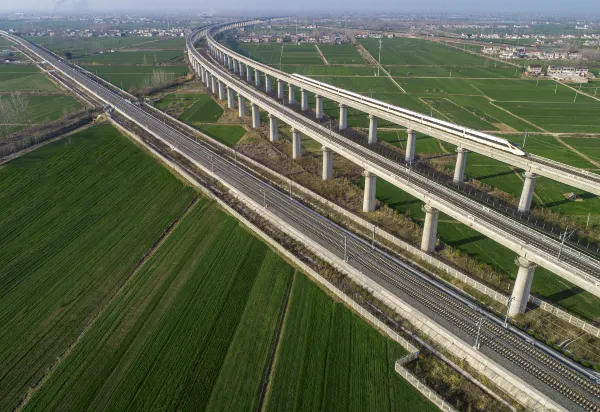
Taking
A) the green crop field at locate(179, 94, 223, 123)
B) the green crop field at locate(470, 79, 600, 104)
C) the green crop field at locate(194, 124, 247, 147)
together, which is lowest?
the green crop field at locate(194, 124, 247, 147)

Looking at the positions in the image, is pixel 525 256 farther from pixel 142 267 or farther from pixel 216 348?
pixel 142 267

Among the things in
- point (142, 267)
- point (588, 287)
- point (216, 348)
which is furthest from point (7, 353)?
point (588, 287)

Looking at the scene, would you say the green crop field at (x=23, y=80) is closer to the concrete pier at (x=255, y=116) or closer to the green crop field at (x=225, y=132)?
the green crop field at (x=225, y=132)

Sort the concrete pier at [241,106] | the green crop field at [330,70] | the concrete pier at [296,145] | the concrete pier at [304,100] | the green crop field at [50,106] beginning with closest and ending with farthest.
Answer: the concrete pier at [296,145], the concrete pier at [241,106], the green crop field at [50,106], the concrete pier at [304,100], the green crop field at [330,70]

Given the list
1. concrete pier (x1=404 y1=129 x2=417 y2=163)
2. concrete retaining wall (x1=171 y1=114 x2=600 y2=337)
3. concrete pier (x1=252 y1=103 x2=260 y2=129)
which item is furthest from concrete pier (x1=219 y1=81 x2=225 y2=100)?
concrete pier (x1=404 y1=129 x2=417 y2=163)

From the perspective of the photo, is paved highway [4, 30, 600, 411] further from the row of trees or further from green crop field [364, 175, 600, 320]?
the row of trees

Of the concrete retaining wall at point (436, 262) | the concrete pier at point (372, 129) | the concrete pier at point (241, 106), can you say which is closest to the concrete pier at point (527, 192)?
the concrete retaining wall at point (436, 262)

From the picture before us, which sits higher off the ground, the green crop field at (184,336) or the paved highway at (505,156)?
the paved highway at (505,156)

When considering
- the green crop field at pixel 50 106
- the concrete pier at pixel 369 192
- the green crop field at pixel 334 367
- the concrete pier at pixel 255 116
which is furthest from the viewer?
the green crop field at pixel 50 106
